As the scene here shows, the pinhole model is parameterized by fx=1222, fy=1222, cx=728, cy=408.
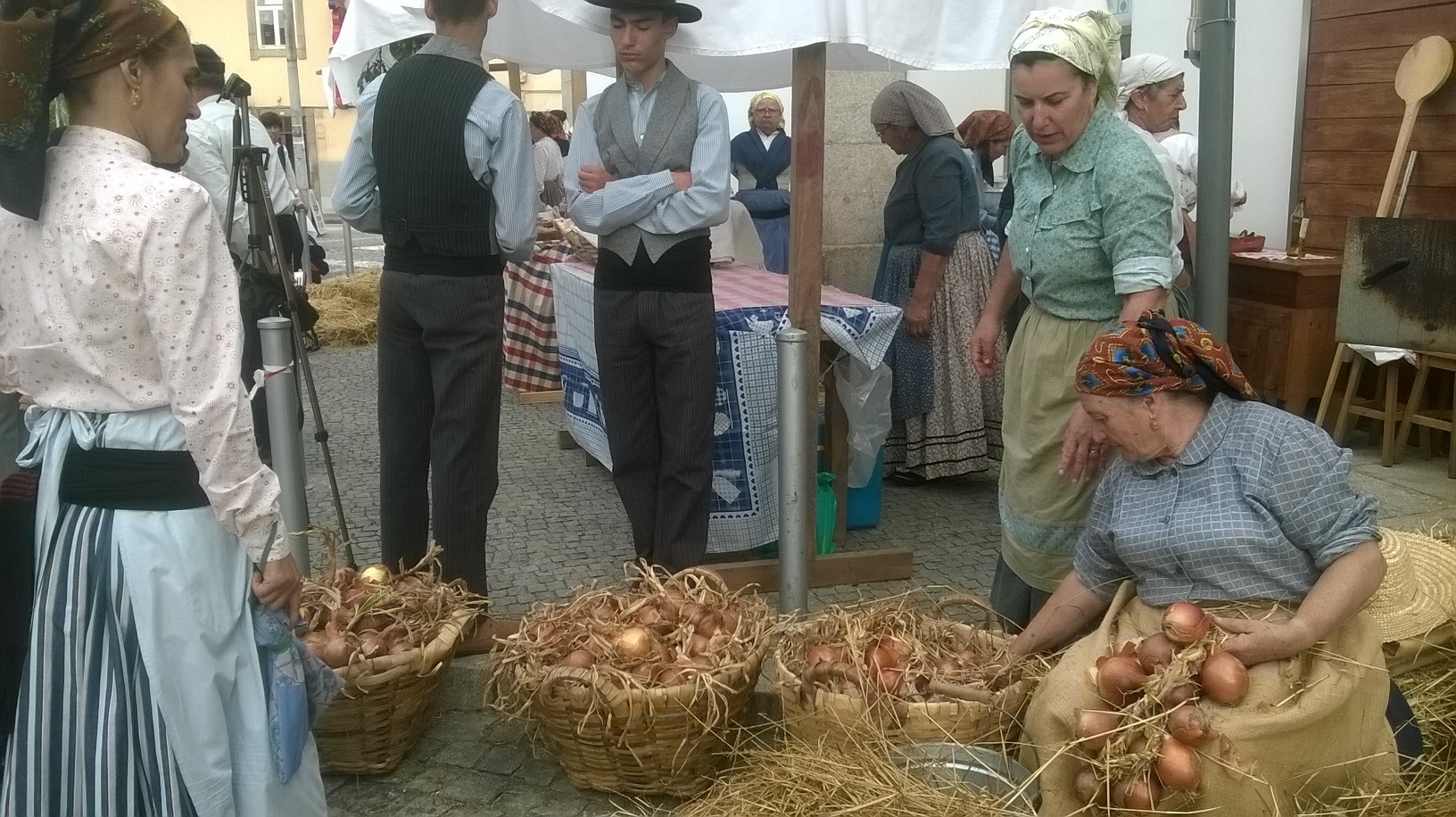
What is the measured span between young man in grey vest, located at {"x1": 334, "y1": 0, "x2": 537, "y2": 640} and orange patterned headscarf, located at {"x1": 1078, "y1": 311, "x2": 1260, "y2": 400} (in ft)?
5.62

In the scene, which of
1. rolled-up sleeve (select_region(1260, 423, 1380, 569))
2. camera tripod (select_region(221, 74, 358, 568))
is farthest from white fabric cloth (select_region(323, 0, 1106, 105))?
rolled-up sleeve (select_region(1260, 423, 1380, 569))

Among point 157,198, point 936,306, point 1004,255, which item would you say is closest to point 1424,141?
point 936,306

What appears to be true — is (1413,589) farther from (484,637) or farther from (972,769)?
(484,637)

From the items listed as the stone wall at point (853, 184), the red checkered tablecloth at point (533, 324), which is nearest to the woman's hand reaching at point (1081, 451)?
the stone wall at point (853, 184)

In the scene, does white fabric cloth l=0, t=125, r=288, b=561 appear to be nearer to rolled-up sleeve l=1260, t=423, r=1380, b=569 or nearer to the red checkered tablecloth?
rolled-up sleeve l=1260, t=423, r=1380, b=569

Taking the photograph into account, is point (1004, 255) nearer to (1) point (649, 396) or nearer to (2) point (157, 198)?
(1) point (649, 396)

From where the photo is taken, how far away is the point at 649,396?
154 inches

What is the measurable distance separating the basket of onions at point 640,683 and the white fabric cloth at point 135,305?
3.29 ft

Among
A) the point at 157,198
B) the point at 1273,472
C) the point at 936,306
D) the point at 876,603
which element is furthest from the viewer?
the point at 936,306

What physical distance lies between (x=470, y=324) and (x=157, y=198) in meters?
1.64

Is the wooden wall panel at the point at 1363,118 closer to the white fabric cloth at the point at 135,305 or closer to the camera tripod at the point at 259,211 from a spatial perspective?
the camera tripod at the point at 259,211

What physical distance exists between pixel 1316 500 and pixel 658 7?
2293mm

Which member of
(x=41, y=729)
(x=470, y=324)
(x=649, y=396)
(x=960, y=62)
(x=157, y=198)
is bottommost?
(x=41, y=729)

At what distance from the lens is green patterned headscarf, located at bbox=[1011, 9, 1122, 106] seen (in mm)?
2740
